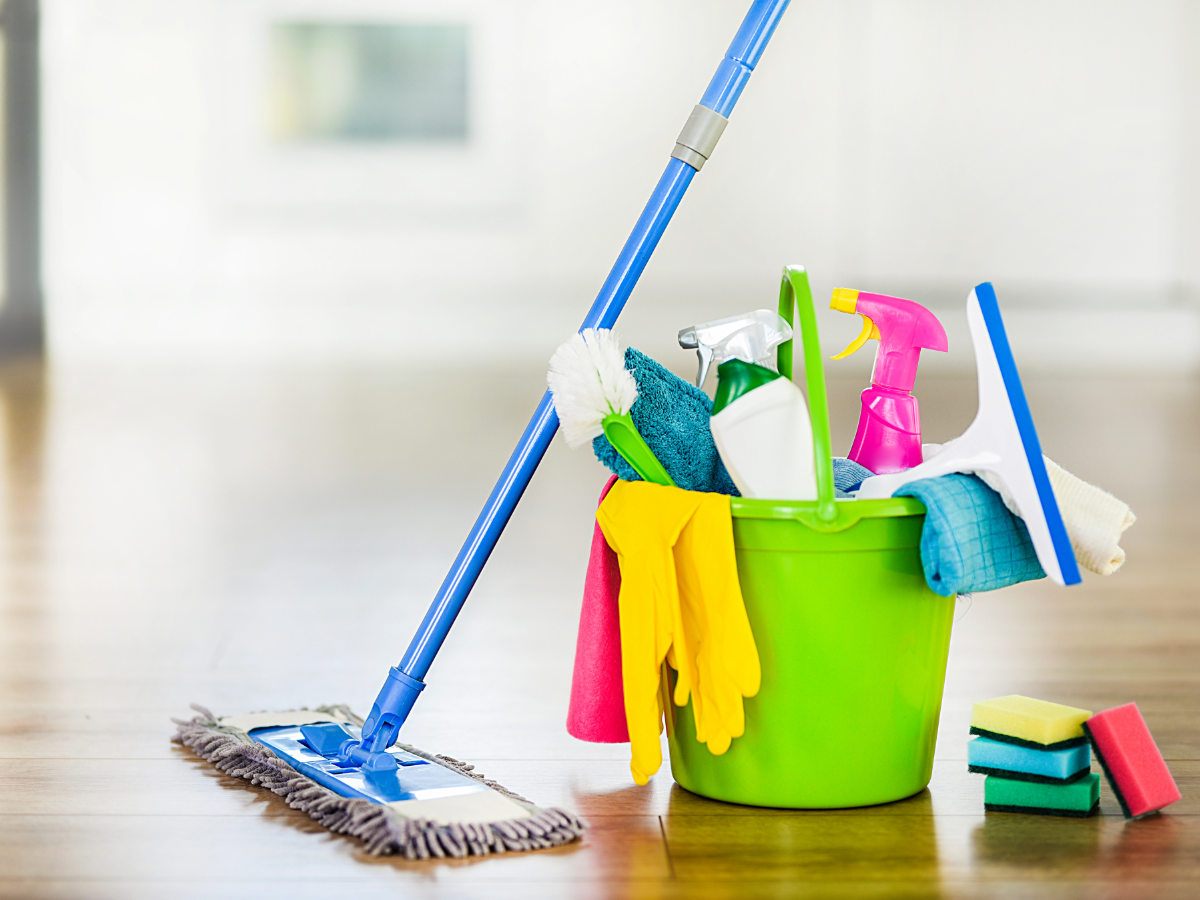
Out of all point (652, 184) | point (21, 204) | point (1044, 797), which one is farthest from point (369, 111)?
point (1044, 797)

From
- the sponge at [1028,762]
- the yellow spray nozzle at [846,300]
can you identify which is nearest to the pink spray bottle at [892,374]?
the yellow spray nozzle at [846,300]

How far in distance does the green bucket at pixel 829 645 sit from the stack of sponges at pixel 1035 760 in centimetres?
5

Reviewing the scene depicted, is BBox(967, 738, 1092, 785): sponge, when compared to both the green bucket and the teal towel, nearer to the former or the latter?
the green bucket

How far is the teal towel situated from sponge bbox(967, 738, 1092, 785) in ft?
0.83

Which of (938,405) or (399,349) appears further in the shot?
(399,349)

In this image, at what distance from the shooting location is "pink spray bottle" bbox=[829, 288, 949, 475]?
94cm

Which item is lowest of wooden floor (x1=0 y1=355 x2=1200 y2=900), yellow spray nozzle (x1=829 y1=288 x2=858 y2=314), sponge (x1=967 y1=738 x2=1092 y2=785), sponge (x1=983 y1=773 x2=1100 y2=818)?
wooden floor (x1=0 y1=355 x2=1200 y2=900)

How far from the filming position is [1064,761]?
0.88m

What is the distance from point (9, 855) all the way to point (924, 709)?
2.04 ft

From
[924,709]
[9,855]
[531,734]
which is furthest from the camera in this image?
[531,734]

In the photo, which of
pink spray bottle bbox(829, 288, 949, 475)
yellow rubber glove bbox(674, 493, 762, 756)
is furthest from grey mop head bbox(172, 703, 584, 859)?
pink spray bottle bbox(829, 288, 949, 475)

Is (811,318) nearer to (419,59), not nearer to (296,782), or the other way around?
(296,782)

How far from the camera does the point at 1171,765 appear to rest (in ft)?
3.26

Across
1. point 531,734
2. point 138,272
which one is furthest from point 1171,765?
point 138,272
